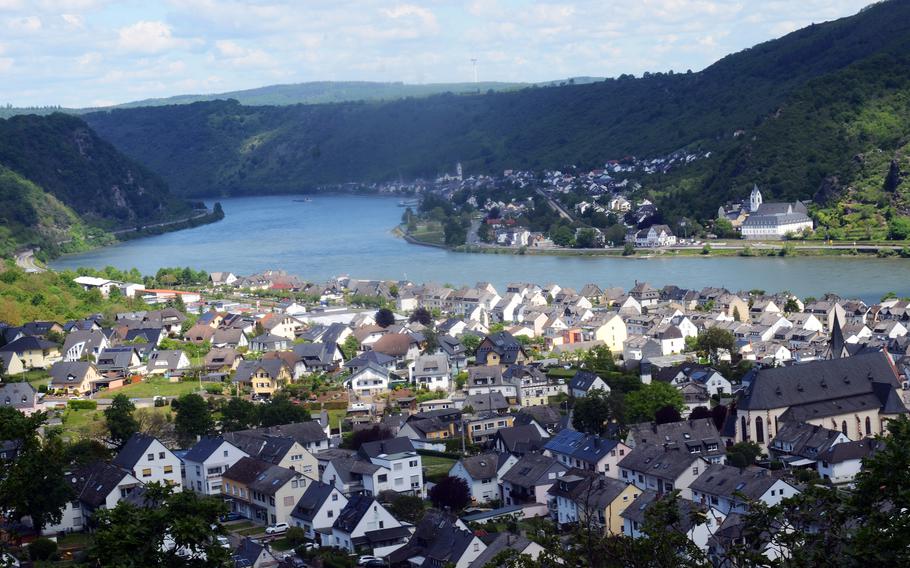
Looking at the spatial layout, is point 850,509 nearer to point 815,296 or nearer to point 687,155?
point 815,296

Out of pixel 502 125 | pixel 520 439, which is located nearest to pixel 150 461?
pixel 520 439

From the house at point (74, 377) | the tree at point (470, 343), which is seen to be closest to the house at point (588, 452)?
the tree at point (470, 343)

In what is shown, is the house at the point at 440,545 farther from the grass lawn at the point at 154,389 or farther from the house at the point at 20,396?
the grass lawn at the point at 154,389

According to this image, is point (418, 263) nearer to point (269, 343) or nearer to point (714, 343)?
point (269, 343)

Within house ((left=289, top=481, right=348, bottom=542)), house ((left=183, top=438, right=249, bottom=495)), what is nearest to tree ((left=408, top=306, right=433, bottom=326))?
house ((left=183, top=438, right=249, bottom=495))

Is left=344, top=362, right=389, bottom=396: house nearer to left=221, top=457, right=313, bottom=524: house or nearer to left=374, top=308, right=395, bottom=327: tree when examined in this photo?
left=374, top=308, right=395, bottom=327: tree

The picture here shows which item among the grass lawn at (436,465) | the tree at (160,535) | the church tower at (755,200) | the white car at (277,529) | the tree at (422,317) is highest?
the tree at (160,535)
